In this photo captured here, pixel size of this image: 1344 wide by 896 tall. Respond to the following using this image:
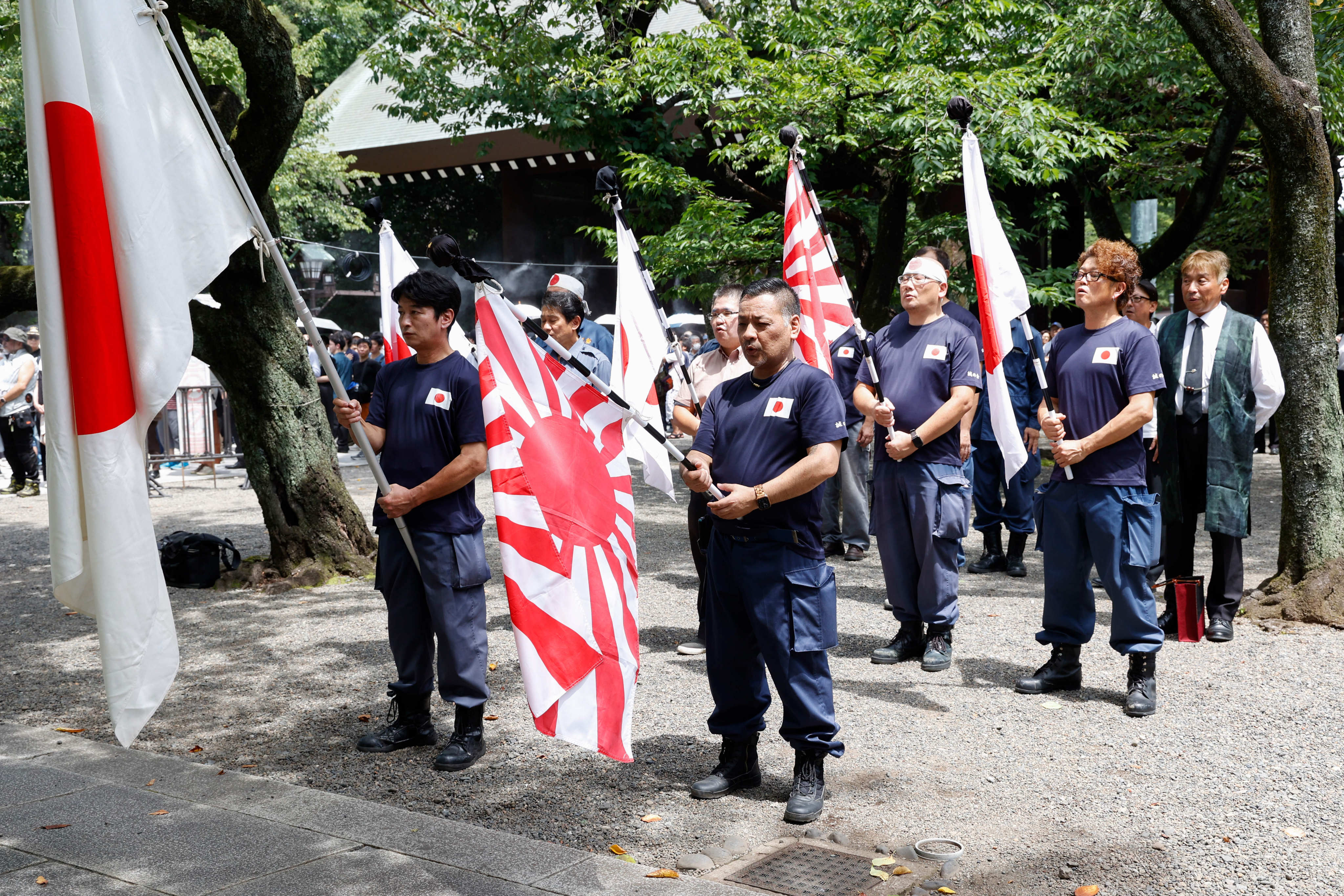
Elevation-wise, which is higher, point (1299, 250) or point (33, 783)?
point (1299, 250)

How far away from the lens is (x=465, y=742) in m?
4.91

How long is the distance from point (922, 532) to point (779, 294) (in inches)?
86.3

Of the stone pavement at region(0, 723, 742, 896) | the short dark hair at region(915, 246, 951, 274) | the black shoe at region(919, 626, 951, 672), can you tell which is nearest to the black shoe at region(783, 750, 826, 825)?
the stone pavement at region(0, 723, 742, 896)

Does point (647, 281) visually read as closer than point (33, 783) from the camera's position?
No

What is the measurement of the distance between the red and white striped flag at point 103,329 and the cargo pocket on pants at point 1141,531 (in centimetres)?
404

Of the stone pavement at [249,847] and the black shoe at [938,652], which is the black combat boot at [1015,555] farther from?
the stone pavement at [249,847]

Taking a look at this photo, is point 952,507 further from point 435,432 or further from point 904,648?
point 435,432

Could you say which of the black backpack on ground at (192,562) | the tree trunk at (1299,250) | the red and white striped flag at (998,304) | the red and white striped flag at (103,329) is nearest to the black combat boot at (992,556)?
the tree trunk at (1299,250)

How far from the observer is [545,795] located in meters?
4.54

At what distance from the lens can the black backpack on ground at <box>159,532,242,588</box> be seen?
29.1 ft

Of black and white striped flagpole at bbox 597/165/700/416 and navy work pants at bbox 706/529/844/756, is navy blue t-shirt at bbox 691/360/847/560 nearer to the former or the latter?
navy work pants at bbox 706/529/844/756

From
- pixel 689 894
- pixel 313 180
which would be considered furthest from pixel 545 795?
pixel 313 180

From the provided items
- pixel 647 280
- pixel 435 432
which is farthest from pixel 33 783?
pixel 647 280

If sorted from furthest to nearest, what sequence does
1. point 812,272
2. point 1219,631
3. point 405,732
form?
point 812,272 → point 1219,631 → point 405,732
